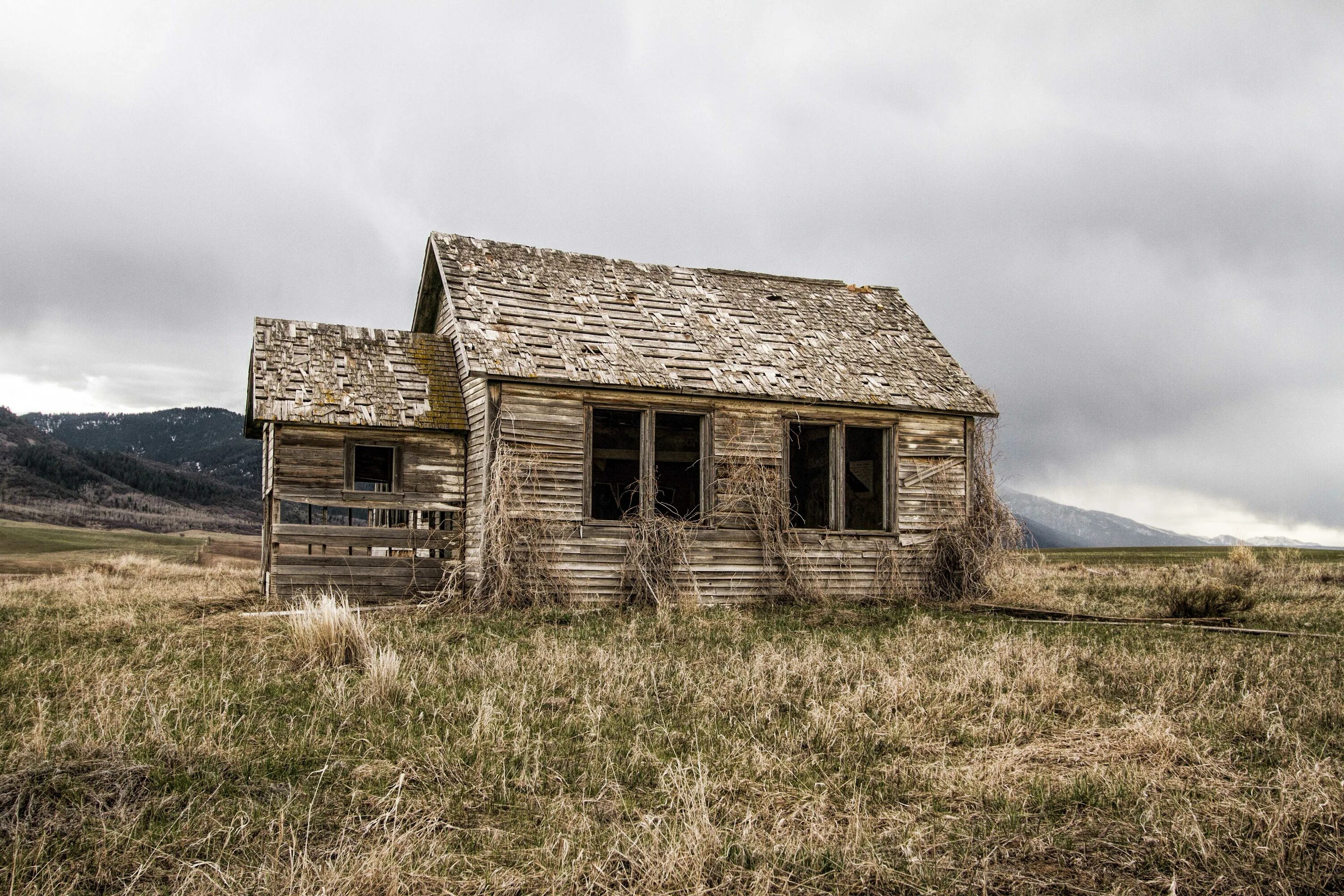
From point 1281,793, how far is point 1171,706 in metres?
2.50

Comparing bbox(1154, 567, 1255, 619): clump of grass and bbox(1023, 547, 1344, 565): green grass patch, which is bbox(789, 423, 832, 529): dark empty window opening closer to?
bbox(1023, 547, 1344, 565): green grass patch

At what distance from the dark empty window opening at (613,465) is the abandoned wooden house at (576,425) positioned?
1877 millimetres

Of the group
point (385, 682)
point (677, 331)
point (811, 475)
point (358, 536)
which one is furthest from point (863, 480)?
point (385, 682)

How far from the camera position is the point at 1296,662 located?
8.94 meters

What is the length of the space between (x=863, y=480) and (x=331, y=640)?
1261 cm

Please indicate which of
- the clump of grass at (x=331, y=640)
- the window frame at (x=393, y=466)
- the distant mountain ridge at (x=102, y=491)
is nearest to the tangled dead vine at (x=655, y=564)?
the window frame at (x=393, y=466)

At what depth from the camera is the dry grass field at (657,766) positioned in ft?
12.3

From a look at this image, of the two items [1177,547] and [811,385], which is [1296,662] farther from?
[1177,547]

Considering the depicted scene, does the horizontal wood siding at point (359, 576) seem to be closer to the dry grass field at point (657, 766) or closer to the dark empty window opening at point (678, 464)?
the dry grass field at point (657, 766)

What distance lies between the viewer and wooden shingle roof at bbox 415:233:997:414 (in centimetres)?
1418

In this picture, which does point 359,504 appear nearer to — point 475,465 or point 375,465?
point 375,465

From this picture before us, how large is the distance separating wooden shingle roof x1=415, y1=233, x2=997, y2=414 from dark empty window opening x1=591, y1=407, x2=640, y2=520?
9.12 feet

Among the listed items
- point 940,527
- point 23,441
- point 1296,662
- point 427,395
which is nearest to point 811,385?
point 940,527

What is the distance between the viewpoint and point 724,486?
14.7 metres
